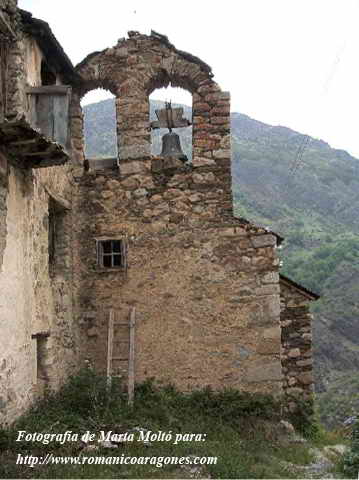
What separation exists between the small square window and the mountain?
13.2 meters

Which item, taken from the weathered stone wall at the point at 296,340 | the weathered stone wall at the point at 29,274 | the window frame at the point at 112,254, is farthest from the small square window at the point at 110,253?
the weathered stone wall at the point at 296,340

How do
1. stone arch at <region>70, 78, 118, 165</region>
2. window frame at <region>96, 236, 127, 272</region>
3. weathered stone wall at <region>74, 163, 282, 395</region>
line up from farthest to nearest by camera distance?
stone arch at <region>70, 78, 118, 165</region> < window frame at <region>96, 236, 127, 272</region> < weathered stone wall at <region>74, 163, 282, 395</region>

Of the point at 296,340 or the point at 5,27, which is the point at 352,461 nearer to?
the point at 296,340

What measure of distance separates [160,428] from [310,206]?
39069mm

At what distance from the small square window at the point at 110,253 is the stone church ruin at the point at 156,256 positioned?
0.02 metres

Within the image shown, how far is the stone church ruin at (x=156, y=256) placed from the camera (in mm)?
8891

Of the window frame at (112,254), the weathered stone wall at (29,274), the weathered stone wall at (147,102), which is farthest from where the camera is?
the weathered stone wall at (147,102)

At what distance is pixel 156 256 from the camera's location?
360 inches

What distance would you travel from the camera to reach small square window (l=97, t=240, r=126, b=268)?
9.27 metres

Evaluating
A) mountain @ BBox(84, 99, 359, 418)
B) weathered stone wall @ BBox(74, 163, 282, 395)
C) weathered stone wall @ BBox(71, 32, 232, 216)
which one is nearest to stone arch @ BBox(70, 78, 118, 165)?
weathered stone wall @ BBox(71, 32, 232, 216)

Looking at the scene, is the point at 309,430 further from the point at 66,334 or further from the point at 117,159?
the point at 117,159

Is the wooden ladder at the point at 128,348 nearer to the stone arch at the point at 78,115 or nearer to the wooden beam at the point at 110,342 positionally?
the wooden beam at the point at 110,342

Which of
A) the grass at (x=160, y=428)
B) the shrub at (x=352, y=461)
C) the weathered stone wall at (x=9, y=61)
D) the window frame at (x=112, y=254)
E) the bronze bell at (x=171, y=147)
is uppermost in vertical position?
the weathered stone wall at (x=9, y=61)

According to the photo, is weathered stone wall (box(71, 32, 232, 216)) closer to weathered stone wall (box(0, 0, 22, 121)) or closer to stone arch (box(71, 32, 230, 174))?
stone arch (box(71, 32, 230, 174))
